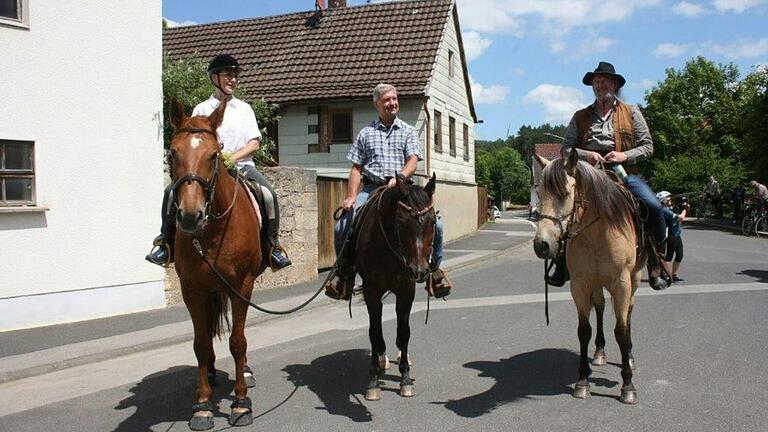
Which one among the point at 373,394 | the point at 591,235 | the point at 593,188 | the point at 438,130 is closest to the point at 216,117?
the point at 373,394

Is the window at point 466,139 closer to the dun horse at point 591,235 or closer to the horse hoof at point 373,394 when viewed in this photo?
the dun horse at point 591,235

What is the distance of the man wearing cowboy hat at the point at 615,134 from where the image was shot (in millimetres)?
6430

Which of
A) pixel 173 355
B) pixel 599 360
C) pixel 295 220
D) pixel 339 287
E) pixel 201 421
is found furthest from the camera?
pixel 295 220

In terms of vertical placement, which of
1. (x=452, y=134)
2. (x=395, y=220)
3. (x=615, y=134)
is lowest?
(x=395, y=220)

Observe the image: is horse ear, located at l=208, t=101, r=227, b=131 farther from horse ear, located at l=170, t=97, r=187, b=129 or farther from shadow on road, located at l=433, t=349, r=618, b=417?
shadow on road, located at l=433, t=349, r=618, b=417

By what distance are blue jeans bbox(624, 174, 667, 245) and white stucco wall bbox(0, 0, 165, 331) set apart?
7839 mm

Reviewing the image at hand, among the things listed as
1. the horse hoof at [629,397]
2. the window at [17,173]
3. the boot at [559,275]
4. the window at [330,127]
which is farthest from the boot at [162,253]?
the window at [330,127]

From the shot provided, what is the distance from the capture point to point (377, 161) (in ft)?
21.5

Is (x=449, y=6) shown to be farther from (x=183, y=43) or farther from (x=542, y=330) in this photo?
(x=542, y=330)

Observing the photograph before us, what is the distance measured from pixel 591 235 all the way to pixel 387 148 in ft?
6.86

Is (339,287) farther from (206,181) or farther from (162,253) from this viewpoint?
(206,181)

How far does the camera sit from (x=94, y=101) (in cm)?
1040

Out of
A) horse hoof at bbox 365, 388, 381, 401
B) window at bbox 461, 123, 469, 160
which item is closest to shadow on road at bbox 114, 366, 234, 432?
horse hoof at bbox 365, 388, 381, 401

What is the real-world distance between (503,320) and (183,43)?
2154 cm
